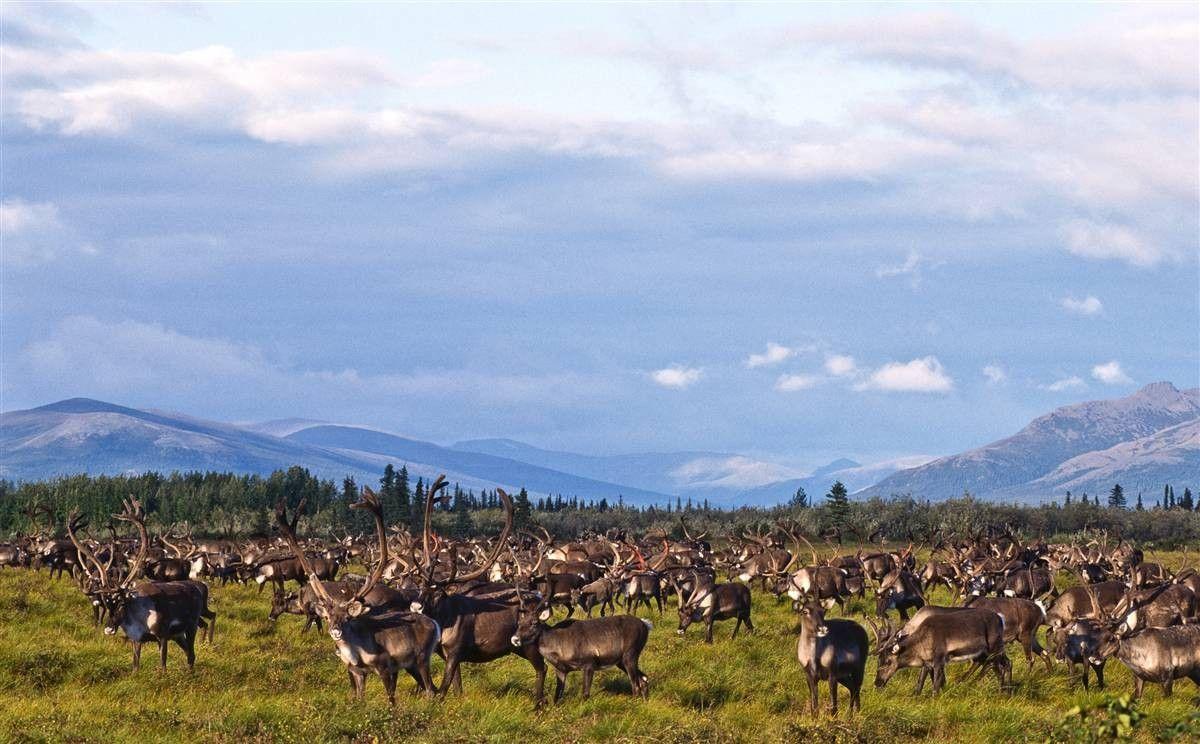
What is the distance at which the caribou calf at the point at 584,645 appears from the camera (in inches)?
886

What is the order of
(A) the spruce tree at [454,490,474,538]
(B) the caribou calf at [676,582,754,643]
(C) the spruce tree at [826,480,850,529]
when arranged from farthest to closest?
(A) the spruce tree at [454,490,474,538], (C) the spruce tree at [826,480,850,529], (B) the caribou calf at [676,582,754,643]

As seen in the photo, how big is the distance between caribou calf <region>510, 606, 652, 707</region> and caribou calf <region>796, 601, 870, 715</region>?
285 centimetres

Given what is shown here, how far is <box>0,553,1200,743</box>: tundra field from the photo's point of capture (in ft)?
65.3

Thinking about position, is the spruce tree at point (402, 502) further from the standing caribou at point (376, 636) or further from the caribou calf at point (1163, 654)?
the caribou calf at point (1163, 654)

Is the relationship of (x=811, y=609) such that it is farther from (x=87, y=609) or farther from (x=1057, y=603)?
(x=87, y=609)

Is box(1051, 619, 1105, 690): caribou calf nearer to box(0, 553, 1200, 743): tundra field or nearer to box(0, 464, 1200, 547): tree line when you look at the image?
box(0, 553, 1200, 743): tundra field

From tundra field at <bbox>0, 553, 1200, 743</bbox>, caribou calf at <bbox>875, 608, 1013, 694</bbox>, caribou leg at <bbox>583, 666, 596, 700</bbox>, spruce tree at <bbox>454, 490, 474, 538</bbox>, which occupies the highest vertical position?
spruce tree at <bbox>454, 490, 474, 538</bbox>

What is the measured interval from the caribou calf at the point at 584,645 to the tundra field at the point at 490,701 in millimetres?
427

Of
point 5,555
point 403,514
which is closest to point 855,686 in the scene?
point 5,555

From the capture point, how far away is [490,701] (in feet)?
72.5

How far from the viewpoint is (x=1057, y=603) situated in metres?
31.8

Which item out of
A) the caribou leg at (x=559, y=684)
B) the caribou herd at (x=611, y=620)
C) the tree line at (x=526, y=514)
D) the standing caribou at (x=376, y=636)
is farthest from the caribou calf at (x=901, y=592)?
the tree line at (x=526, y=514)

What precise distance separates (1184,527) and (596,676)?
11445cm

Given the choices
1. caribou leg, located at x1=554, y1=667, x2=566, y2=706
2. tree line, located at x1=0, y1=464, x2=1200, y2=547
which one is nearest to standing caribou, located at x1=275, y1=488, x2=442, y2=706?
caribou leg, located at x1=554, y1=667, x2=566, y2=706
